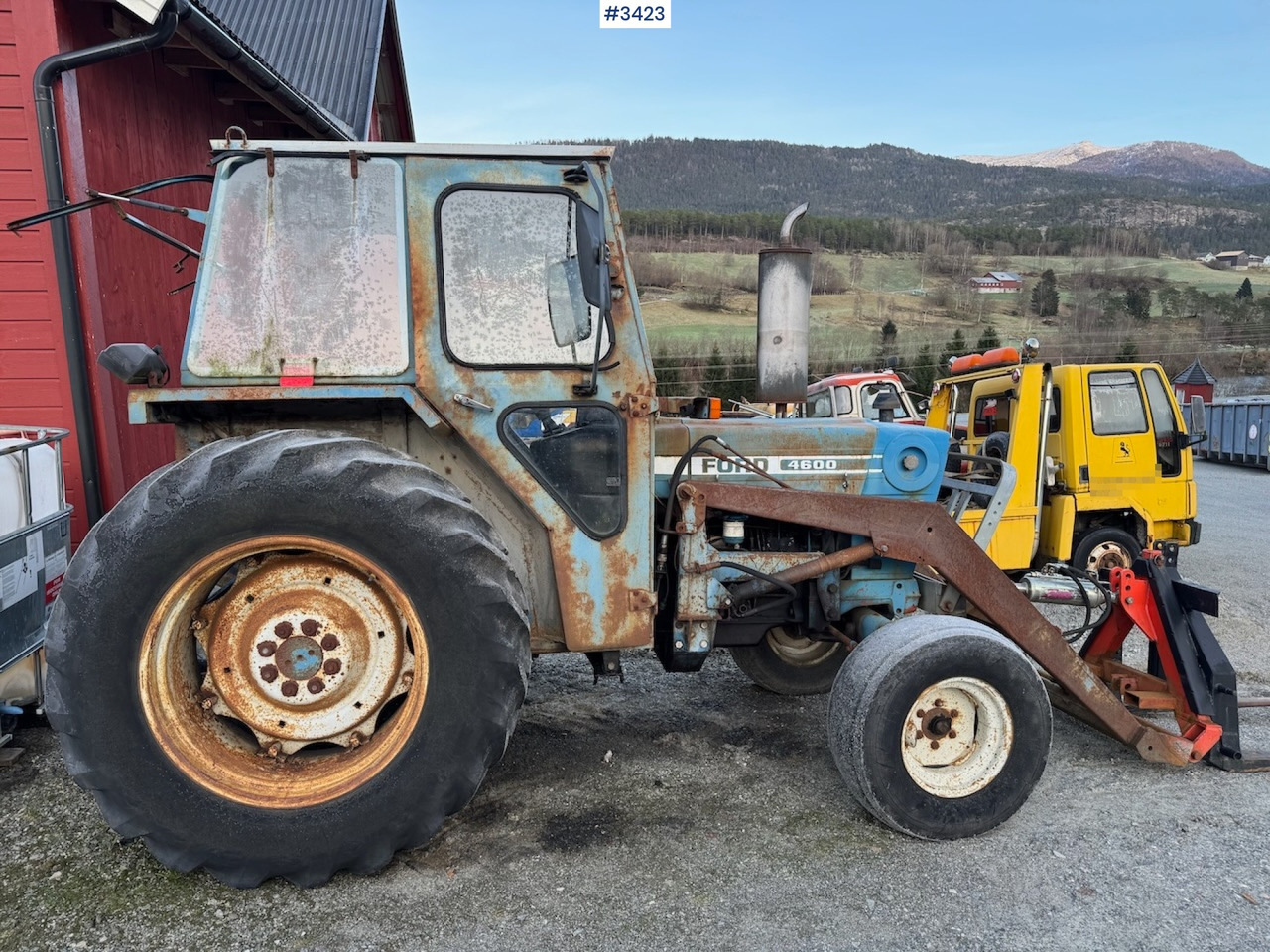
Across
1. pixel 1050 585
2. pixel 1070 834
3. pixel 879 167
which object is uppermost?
pixel 879 167

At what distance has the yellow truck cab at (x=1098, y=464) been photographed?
7445mm

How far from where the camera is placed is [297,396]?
2.87 metres

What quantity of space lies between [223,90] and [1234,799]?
26.8 ft

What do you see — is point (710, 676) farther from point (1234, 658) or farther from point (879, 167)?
point (879, 167)

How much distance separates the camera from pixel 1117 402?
7.68 metres

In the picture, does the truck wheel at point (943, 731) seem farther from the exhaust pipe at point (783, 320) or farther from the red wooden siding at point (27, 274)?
the red wooden siding at point (27, 274)

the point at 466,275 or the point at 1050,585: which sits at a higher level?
the point at 466,275

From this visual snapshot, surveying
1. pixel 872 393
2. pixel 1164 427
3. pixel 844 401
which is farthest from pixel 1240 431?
pixel 1164 427

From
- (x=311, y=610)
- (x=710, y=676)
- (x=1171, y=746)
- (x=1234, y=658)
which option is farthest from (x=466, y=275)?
(x=1234, y=658)

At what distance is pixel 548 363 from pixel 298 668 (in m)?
1.32

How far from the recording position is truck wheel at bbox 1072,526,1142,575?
25.1 ft

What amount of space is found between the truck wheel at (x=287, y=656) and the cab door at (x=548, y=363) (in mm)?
350

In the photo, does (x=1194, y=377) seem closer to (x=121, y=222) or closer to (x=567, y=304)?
(x=567, y=304)

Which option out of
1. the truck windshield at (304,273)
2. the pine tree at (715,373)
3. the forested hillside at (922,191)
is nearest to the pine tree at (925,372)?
the pine tree at (715,373)
